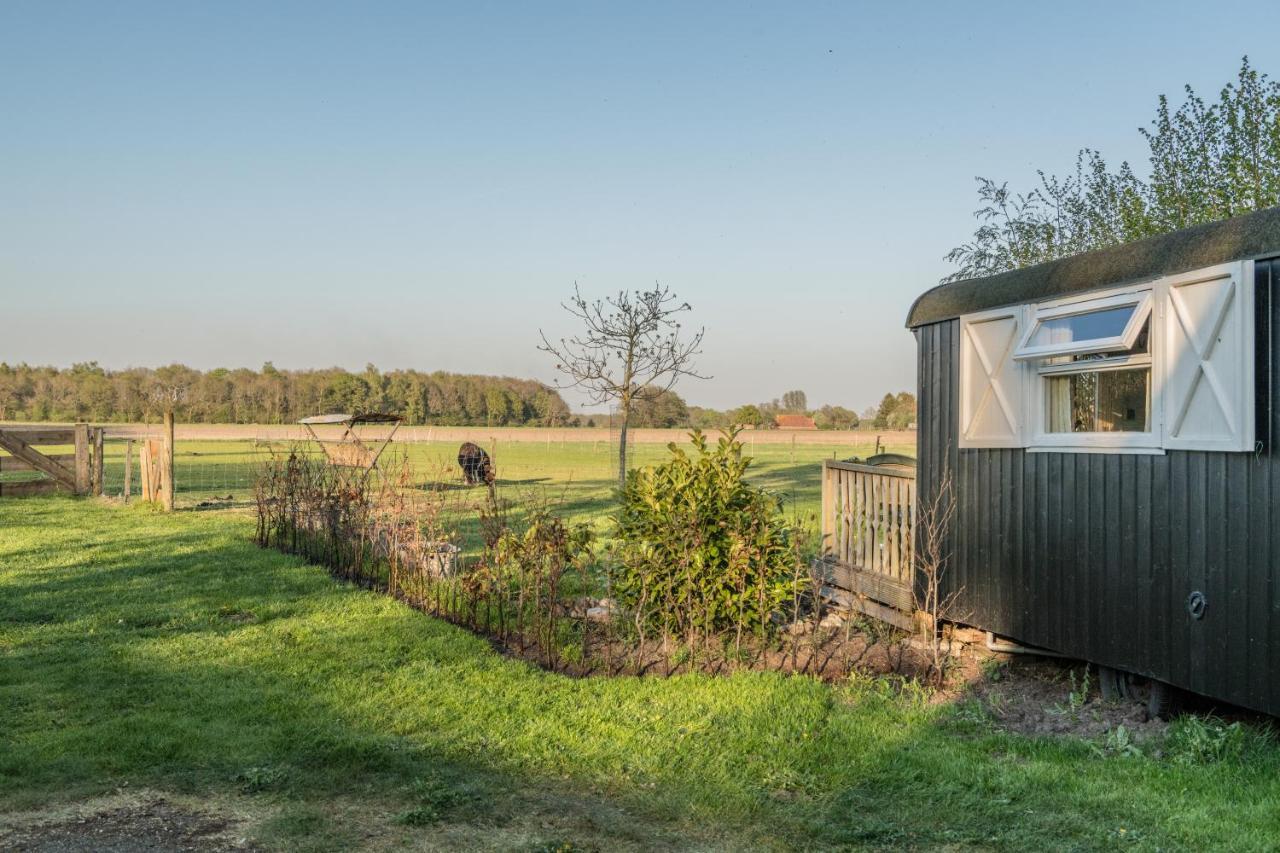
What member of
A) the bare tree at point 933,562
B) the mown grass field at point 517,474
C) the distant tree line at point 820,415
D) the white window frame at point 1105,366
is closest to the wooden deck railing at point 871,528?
the bare tree at point 933,562

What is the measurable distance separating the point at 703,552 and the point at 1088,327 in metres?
2.78

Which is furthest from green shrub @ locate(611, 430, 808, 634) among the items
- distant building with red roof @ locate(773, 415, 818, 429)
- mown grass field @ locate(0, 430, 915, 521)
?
distant building with red roof @ locate(773, 415, 818, 429)

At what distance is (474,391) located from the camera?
210 feet

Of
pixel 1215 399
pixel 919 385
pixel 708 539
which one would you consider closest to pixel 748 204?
pixel 919 385

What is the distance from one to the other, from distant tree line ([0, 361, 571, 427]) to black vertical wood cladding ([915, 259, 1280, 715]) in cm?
4663

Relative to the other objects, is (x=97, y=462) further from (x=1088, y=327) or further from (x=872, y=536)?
(x=1088, y=327)

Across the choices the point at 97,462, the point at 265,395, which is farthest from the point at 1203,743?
the point at 265,395

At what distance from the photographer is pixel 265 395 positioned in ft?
191

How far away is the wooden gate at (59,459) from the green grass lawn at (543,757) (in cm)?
1228

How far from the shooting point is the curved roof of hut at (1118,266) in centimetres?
409

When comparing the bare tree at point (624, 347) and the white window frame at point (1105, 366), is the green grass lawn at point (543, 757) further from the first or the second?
the bare tree at point (624, 347)

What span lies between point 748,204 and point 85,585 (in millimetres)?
13216

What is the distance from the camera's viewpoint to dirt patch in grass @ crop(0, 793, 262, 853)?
3201 millimetres

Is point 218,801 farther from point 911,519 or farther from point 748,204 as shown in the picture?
point 748,204
